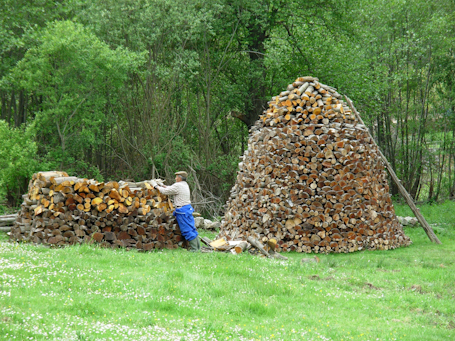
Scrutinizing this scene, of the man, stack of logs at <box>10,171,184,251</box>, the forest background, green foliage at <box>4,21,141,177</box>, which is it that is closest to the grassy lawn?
stack of logs at <box>10,171,184,251</box>

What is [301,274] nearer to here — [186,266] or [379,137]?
[186,266]

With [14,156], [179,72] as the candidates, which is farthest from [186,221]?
[179,72]

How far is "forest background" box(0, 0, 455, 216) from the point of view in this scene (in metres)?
14.7

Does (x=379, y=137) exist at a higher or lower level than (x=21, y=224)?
higher

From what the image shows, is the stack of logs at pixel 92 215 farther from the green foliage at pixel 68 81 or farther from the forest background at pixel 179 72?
the green foliage at pixel 68 81

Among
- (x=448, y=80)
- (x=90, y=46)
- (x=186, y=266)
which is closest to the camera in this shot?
(x=186, y=266)

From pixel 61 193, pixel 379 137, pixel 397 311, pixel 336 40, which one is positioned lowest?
pixel 397 311

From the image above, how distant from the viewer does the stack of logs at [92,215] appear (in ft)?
30.9

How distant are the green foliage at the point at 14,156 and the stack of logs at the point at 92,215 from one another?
12.8 ft

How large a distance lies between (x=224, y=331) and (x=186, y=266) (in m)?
2.98

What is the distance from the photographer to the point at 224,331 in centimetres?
498

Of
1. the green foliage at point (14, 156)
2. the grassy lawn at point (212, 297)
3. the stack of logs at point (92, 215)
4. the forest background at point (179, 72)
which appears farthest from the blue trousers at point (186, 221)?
the forest background at point (179, 72)

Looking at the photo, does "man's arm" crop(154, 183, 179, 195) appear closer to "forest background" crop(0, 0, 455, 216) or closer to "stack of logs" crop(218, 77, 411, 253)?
"stack of logs" crop(218, 77, 411, 253)

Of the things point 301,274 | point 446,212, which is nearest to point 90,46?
point 301,274
